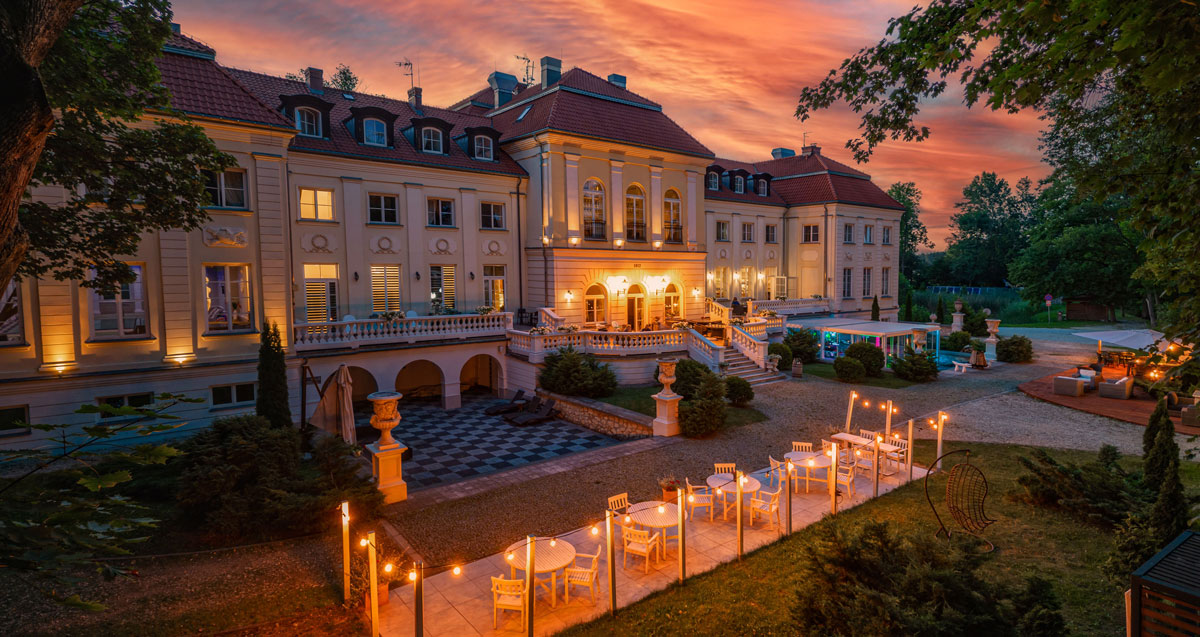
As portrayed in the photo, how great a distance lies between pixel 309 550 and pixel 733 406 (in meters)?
13.4

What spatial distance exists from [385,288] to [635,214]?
39.9ft

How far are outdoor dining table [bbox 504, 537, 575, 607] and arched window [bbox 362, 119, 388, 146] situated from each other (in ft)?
63.2

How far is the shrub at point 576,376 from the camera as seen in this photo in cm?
2050

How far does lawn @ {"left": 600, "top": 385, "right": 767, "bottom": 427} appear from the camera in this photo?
17734 mm

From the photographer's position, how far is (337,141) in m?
21.8

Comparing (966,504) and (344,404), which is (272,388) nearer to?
(344,404)

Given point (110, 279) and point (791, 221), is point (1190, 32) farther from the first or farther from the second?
point (791, 221)

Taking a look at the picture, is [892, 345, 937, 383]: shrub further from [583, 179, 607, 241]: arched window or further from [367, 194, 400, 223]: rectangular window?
[367, 194, 400, 223]: rectangular window

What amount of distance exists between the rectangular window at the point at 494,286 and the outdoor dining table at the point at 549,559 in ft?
58.5

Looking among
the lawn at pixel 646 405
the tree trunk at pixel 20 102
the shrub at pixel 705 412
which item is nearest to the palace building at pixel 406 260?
the lawn at pixel 646 405

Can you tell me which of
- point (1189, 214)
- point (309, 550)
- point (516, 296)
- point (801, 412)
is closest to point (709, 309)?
point (516, 296)

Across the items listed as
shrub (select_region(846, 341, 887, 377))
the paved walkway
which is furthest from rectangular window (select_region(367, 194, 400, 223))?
shrub (select_region(846, 341, 887, 377))

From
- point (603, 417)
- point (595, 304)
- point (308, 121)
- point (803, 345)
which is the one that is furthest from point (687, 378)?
point (308, 121)

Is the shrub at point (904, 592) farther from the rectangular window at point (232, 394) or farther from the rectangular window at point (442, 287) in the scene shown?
the rectangular window at point (442, 287)
